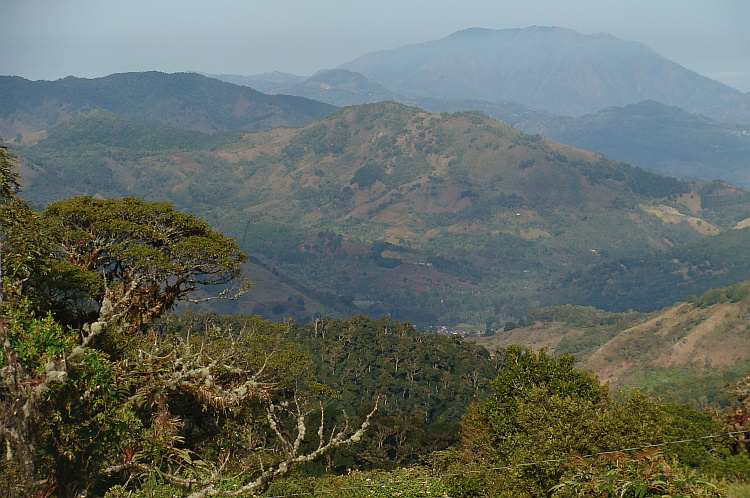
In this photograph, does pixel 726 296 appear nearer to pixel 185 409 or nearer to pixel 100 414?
pixel 185 409

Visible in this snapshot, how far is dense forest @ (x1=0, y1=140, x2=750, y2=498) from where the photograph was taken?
Answer: 14.6m

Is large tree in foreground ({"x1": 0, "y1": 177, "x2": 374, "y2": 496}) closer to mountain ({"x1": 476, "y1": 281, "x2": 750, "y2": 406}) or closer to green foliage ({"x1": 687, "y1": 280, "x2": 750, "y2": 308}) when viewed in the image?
mountain ({"x1": 476, "y1": 281, "x2": 750, "y2": 406})

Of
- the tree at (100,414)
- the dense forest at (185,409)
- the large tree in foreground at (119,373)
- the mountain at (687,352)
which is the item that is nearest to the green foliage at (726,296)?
the mountain at (687,352)

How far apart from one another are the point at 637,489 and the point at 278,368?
24415 millimetres

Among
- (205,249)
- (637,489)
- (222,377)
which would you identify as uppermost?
(205,249)

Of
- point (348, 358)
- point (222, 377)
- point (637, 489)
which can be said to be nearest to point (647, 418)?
point (637, 489)

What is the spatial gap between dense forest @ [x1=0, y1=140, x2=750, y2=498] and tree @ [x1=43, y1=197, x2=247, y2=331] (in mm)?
97

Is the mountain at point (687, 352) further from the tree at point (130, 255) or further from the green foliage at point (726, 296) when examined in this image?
the tree at point (130, 255)

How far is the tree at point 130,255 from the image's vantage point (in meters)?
25.1

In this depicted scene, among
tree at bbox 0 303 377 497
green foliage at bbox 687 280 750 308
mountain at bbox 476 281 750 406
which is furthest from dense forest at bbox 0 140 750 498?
green foliage at bbox 687 280 750 308

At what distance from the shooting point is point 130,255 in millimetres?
28516

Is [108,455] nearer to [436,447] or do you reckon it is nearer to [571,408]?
[571,408]

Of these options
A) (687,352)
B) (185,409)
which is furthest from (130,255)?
(687,352)

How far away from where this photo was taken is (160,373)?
1983 cm
